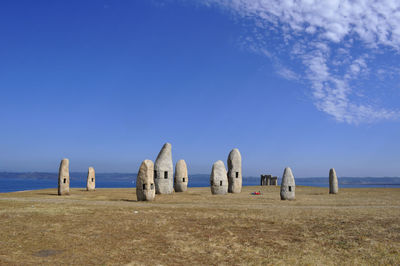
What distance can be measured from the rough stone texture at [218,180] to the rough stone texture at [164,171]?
3.89 meters

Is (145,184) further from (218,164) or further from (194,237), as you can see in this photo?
(194,237)

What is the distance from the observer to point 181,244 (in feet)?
33.0

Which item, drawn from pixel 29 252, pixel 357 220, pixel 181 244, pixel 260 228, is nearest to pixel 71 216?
pixel 29 252

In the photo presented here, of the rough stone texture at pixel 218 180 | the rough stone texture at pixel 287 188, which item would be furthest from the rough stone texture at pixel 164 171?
the rough stone texture at pixel 287 188

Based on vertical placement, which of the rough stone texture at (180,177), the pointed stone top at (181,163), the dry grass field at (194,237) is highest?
the pointed stone top at (181,163)

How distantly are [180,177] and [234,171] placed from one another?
5.41 metres

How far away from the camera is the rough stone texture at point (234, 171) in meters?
32.2

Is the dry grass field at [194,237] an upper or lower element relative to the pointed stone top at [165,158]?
lower

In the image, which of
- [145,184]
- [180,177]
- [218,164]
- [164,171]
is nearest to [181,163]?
[180,177]

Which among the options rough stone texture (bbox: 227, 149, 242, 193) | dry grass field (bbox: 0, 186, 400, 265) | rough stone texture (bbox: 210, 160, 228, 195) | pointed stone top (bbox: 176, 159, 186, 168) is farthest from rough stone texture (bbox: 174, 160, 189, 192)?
dry grass field (bbox: 0, 186, 400, 265)

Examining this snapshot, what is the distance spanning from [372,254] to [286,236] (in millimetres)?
2778

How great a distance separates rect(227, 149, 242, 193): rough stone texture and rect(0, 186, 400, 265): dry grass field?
1651cm

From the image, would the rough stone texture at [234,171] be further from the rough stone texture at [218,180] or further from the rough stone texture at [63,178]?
the rough stone texture at [63,178]

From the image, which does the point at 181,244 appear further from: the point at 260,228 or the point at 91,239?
the point at 260,228
